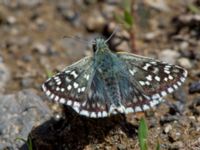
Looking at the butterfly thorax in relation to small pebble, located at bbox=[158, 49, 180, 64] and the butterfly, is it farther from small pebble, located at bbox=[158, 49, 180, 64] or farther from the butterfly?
small pebble, located at bbox=[158, 49, 180, 64]

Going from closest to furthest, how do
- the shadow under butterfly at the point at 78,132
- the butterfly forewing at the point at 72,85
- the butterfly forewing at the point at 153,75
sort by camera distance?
the butterfly forewing at the point at 72,85 → the butterfly forewing at the point at 153,75 → the shadow under butterfly at the point at 78,132

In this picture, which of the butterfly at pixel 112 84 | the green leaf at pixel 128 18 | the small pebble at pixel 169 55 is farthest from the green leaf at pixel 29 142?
the small pebble at pixel 169 55

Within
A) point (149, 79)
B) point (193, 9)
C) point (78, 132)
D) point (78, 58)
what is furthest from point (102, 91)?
point (193, 9)

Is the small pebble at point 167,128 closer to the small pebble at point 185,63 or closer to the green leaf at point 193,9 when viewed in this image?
the small pebble at point 185,63

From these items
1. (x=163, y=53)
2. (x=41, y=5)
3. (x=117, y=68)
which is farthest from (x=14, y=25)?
(x=117, y=68)

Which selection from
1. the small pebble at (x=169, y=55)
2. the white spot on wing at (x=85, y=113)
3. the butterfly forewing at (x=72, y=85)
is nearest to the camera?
the white spot on wing at (x=85, y=113)

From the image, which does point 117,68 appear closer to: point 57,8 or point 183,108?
point 183,108

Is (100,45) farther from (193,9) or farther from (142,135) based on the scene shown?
(193,9)

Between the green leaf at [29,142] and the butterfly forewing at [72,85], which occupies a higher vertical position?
the butterfly forewing at [72,85]

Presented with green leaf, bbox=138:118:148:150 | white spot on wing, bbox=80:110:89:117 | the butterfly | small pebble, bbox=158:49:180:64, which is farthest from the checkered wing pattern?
small pebble, bbox=158:49:180:64

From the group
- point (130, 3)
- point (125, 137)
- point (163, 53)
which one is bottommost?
point (125, 137)
